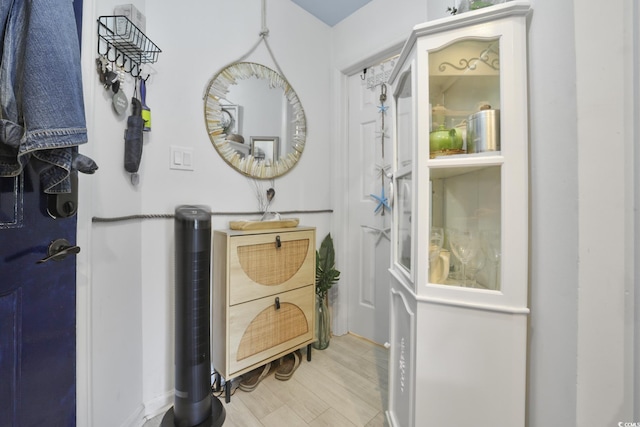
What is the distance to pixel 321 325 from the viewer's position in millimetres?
1916

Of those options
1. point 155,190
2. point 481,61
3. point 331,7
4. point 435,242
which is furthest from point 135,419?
point 331,7

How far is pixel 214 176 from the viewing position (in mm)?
1560

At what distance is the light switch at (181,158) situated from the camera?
4.57ft

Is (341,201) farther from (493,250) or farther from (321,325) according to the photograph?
(493,250)

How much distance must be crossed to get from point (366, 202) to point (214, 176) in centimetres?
115

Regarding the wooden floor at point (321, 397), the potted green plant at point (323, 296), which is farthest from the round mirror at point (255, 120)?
the wooden floor at point (321, 397)

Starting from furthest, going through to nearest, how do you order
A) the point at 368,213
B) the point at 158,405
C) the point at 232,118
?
the point at 368,213 < the point at 232,118 < the point at 158,405

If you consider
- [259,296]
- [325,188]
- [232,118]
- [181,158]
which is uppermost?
[232,118]

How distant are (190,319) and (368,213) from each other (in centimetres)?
142

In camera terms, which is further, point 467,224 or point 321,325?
point 321,325

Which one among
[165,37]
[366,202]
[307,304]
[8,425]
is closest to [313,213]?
[366,202]

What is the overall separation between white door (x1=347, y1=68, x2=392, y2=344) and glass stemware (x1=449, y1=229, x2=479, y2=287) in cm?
94

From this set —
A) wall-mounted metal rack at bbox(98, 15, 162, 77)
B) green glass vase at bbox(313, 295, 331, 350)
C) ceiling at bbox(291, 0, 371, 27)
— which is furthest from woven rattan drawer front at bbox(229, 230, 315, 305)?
ceiling at bbox(291, 0, 371, 27)

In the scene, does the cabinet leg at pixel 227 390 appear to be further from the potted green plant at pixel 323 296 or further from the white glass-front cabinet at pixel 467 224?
the white glass-front cabinet at pixel 467 224
